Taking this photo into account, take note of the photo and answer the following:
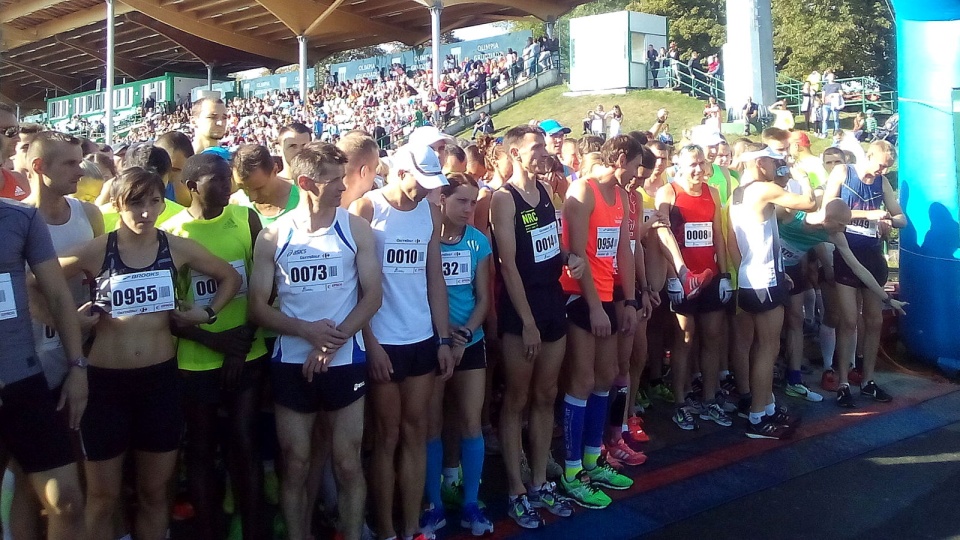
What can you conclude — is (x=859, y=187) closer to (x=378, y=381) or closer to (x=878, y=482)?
(x=878, y=482)

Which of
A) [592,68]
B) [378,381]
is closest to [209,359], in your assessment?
[378,381]

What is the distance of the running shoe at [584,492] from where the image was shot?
4.20 metres

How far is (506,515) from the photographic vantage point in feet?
13.5

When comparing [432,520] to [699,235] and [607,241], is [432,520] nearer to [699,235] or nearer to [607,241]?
[607,241]

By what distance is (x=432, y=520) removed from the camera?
12.7 ft

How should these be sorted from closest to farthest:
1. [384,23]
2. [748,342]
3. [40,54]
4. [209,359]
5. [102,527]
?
1. [102,527]
2. [209,359]
3. [748,342]
4. [384,23]
5. [40,54]

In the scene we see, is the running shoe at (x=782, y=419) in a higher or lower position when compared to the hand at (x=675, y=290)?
lower

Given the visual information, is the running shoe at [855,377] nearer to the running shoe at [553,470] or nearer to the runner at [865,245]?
the runner at [865,245]

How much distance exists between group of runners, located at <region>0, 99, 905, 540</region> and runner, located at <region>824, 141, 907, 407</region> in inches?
49.3

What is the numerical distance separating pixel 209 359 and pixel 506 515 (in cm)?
180

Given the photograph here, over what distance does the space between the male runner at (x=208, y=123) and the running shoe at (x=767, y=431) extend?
14.0ft

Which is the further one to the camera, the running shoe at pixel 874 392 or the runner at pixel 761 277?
the running shoe at pixel 874 392

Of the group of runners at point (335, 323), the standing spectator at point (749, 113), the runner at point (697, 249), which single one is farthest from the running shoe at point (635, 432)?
the standing spectator at point (749, 113)

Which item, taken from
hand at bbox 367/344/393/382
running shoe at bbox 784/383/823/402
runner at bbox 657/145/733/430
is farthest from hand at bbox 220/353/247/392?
running shoe at bbox 784/383/823/402
